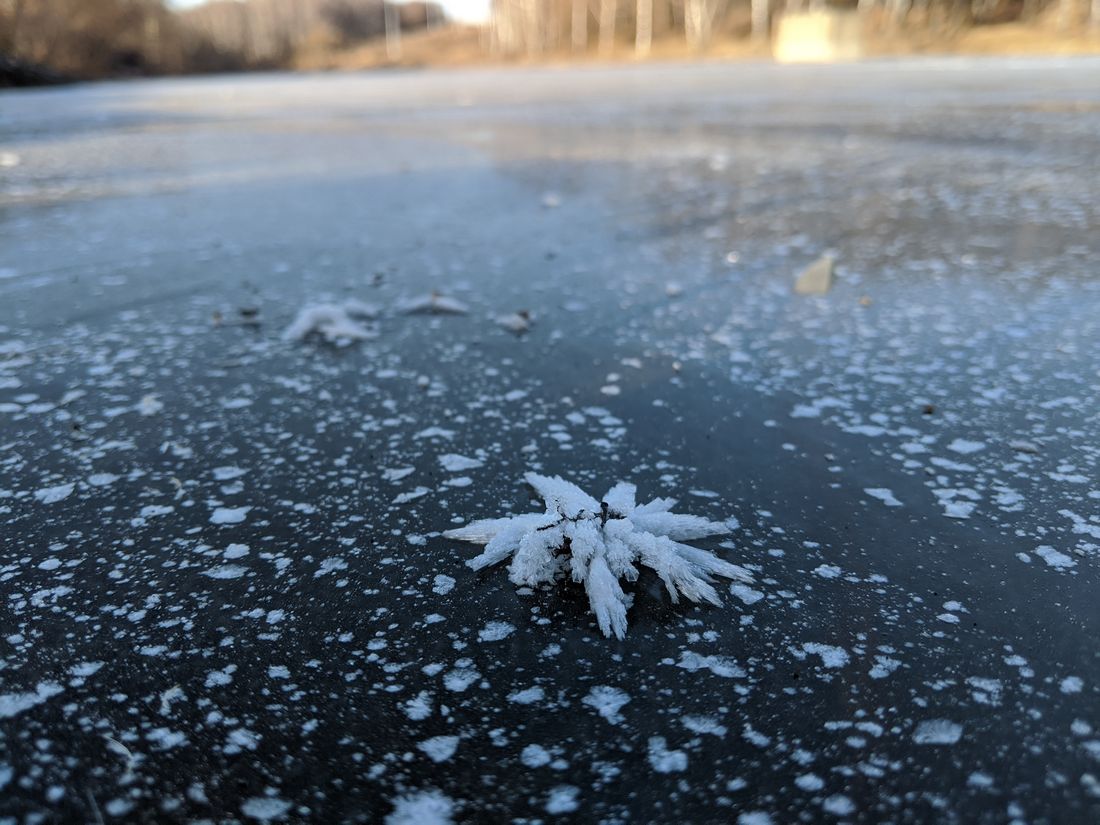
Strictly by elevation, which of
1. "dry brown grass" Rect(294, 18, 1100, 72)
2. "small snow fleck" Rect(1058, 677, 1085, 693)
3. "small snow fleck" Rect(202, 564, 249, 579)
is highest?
"dry brown grass" Rect(294, 18, 1100, 72)

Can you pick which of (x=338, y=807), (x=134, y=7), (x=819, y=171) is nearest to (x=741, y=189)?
(x=819, y=171)

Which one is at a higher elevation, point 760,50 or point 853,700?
point 760,50

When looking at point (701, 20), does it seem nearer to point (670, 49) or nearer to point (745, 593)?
point (670, 49)

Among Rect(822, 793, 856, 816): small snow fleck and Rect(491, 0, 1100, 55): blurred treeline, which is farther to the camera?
Rect(491, 0, 1100, 55): blurred treeline

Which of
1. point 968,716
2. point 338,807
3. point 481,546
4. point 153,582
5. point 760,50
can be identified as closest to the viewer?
point 338,807

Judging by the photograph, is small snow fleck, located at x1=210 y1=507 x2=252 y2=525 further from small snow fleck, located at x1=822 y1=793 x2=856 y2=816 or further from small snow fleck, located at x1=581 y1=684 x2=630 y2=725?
small snow fleck, located at x1=822 y1=793 x2=856 y2=816

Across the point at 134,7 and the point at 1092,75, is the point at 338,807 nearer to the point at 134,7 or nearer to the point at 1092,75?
the point at 1092,75

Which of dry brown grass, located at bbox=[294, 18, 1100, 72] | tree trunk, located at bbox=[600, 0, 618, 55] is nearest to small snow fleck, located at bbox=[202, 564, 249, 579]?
dry brown grass, located at bbox=[294, 18, 1100, 72]

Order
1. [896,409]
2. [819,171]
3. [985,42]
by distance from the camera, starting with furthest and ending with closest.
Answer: [985,42] → [819,171] → [896,409]
